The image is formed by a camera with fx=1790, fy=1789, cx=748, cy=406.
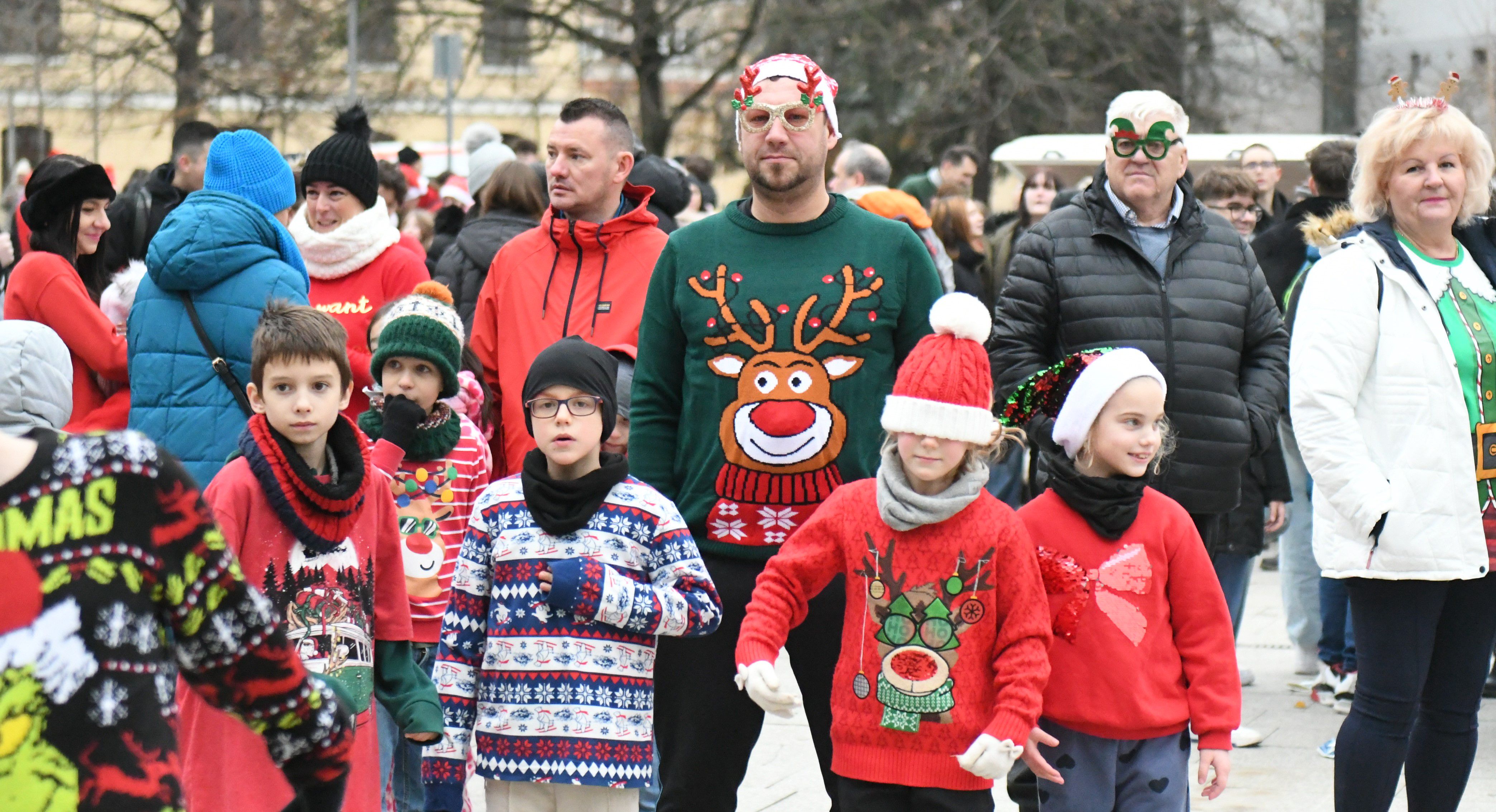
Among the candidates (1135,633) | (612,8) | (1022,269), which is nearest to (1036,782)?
(1135,633)

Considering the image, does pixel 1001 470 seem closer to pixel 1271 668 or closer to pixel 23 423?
pixel 1271 668

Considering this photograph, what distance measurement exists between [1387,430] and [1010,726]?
173 cm

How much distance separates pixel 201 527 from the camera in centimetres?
239

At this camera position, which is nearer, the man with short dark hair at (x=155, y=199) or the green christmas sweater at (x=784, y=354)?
the green christmas sweater at (x=784, y=354)

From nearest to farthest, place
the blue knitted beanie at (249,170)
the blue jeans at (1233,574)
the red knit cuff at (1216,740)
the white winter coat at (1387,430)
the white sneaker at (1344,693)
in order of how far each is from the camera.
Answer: the red knit cuff at (1216,740)
the white winter coat at (1387,430)
the blue knitted beanie at (249,170)
the blue jeans at (1233,574)
the white sneaker at (1344,693)

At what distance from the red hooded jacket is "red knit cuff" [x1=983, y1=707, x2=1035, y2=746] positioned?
6.18 ft

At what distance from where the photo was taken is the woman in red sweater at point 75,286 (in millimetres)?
5992

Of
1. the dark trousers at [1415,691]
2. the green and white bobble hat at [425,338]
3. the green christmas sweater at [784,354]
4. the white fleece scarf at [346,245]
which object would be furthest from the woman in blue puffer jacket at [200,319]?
the dark trousers at [1415,691]

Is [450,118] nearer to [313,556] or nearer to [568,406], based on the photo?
[568,406]

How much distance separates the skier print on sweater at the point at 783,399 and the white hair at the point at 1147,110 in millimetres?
1216

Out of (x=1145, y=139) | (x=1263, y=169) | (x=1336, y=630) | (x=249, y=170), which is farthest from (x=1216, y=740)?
(x=1263, y=169)

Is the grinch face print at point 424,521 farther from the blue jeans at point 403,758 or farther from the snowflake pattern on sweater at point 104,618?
the snowflake pattern on sweater at point 104,618

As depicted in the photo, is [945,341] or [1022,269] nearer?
[945,341]

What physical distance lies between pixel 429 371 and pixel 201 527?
2.78 m
